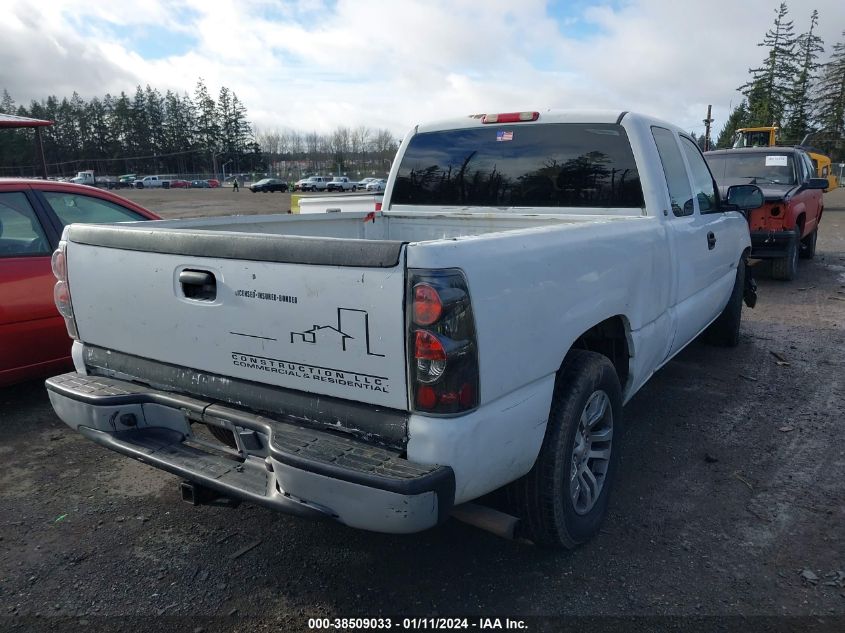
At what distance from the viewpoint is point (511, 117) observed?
13.8 ft

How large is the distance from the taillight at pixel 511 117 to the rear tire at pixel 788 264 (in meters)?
7.11

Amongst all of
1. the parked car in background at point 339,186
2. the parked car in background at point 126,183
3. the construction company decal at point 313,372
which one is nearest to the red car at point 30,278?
the construction company decal at point 313,372

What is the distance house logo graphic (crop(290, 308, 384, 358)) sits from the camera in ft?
7.16

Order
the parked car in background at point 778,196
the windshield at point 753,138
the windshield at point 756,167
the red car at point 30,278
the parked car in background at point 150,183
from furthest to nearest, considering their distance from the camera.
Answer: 1. the parked car in background at point 150,183
2. the windshield at point 753,138
3. the windshield at point 756,167
4. the parked car in background at point 778,196
5. the red car at point 30,278

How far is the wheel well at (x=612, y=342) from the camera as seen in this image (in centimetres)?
321

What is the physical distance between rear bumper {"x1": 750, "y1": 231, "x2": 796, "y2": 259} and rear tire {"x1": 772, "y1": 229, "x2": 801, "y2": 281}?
0.07 metres

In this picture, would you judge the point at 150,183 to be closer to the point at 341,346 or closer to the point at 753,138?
the point at 753,138

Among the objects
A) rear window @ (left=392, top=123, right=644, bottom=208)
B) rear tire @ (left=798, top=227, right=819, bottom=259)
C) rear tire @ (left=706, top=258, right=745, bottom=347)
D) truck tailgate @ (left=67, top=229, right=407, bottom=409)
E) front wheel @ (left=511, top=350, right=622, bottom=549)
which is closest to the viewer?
truck tailgate @ (left=67, top=229, right=407, bottom=409)

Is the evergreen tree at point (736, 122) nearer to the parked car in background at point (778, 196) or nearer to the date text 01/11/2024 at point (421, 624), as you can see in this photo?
the parked car in background at point (778, 196)

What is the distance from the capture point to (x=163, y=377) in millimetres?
2818

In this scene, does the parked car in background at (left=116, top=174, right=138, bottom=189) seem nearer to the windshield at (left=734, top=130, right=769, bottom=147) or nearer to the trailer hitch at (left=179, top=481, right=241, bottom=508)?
the windshield at (left=734, top=130, right=769, bottom=147)

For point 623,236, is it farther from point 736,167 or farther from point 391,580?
point 736,167

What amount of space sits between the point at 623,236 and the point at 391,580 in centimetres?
192

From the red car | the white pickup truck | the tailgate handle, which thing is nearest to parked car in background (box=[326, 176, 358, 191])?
the red car
